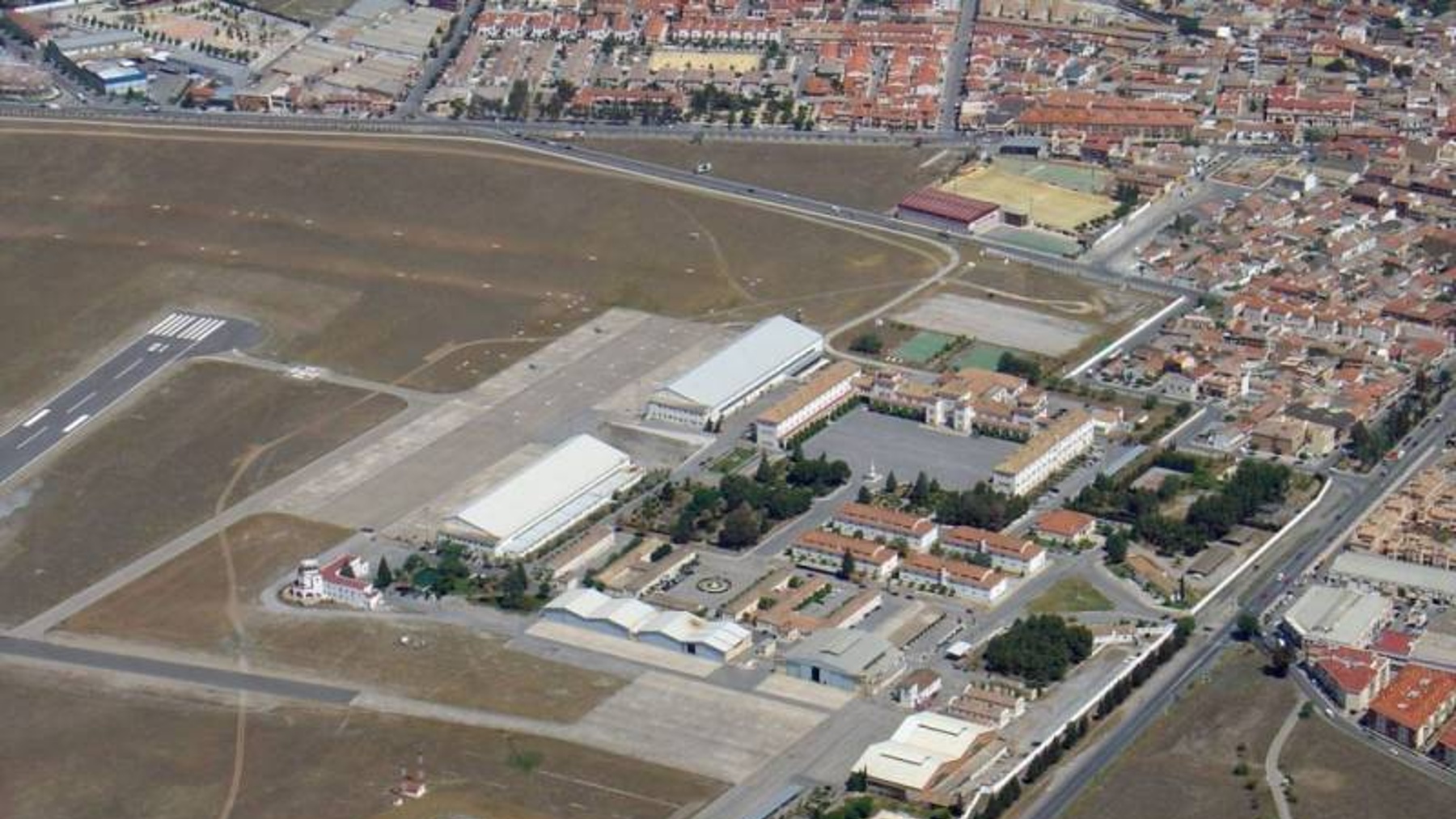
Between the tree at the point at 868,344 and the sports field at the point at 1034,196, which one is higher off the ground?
the sports field at the point at 1034,196

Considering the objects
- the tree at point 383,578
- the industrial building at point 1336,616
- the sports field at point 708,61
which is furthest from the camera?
the sports field at point 708,61

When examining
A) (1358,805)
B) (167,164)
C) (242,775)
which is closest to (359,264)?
(167,164)

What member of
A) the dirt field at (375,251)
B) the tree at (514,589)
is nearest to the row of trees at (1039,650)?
the tree at (514,589)

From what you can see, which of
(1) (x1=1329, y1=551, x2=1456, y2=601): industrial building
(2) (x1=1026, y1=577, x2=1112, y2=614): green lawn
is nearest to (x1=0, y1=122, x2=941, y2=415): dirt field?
(2) (x1=1026, y1=577, x2=1112, y2=614): green lawn

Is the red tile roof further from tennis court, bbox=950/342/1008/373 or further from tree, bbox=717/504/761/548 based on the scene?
tree, bbox=717/504/761/548

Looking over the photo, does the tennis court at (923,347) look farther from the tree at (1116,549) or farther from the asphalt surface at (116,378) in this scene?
the asphalt surface at (116,378)

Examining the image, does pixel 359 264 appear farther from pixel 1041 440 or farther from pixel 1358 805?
pixel 1358 805

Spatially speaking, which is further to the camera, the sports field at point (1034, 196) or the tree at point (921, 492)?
the sports field at point (1034, 196)

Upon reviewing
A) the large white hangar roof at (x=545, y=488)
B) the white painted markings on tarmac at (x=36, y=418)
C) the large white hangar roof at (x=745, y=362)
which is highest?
the large white hangar roof at (x=745, y=362)
